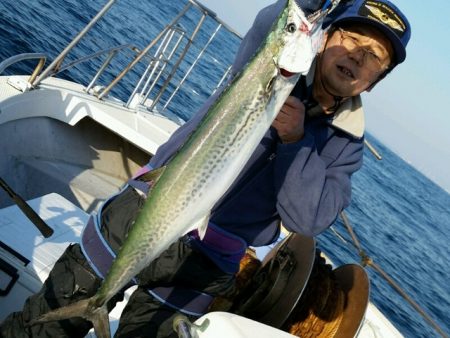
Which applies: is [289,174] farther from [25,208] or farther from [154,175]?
[25,208]

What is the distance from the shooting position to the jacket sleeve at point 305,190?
8.48 feet

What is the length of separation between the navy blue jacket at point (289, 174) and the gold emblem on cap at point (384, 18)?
45 centimetres

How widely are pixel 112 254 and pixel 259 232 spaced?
2.75 ft

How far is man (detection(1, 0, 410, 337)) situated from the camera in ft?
8.85

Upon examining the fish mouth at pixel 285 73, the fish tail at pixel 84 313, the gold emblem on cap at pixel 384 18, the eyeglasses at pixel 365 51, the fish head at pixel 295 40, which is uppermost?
the gold emblem on cap at pixel 384 18

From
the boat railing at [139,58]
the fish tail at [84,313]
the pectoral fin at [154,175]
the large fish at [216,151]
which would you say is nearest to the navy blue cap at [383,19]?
the large fish at [216,151]

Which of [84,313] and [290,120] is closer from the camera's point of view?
[290,120]

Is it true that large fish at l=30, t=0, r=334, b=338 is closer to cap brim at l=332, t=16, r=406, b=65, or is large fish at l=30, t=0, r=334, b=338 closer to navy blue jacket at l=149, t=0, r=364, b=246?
navy blue jacket at l=149, t=0, r=364, b=246

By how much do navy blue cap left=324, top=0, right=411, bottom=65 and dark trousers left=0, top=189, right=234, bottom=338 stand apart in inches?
60.5

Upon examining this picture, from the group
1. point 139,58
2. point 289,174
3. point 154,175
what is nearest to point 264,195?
point 289,174

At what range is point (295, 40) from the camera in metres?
2.21

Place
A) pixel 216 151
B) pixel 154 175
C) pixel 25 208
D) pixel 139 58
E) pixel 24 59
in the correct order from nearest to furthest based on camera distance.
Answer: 1. pixel 216 151
2. pixel 154 175
3. pixel 25 208
4. pixel 24 59
5. pixel 139 58

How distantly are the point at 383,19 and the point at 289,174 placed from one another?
100 centimetres

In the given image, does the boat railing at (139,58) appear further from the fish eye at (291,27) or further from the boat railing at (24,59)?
the fish eye at (291,27)
